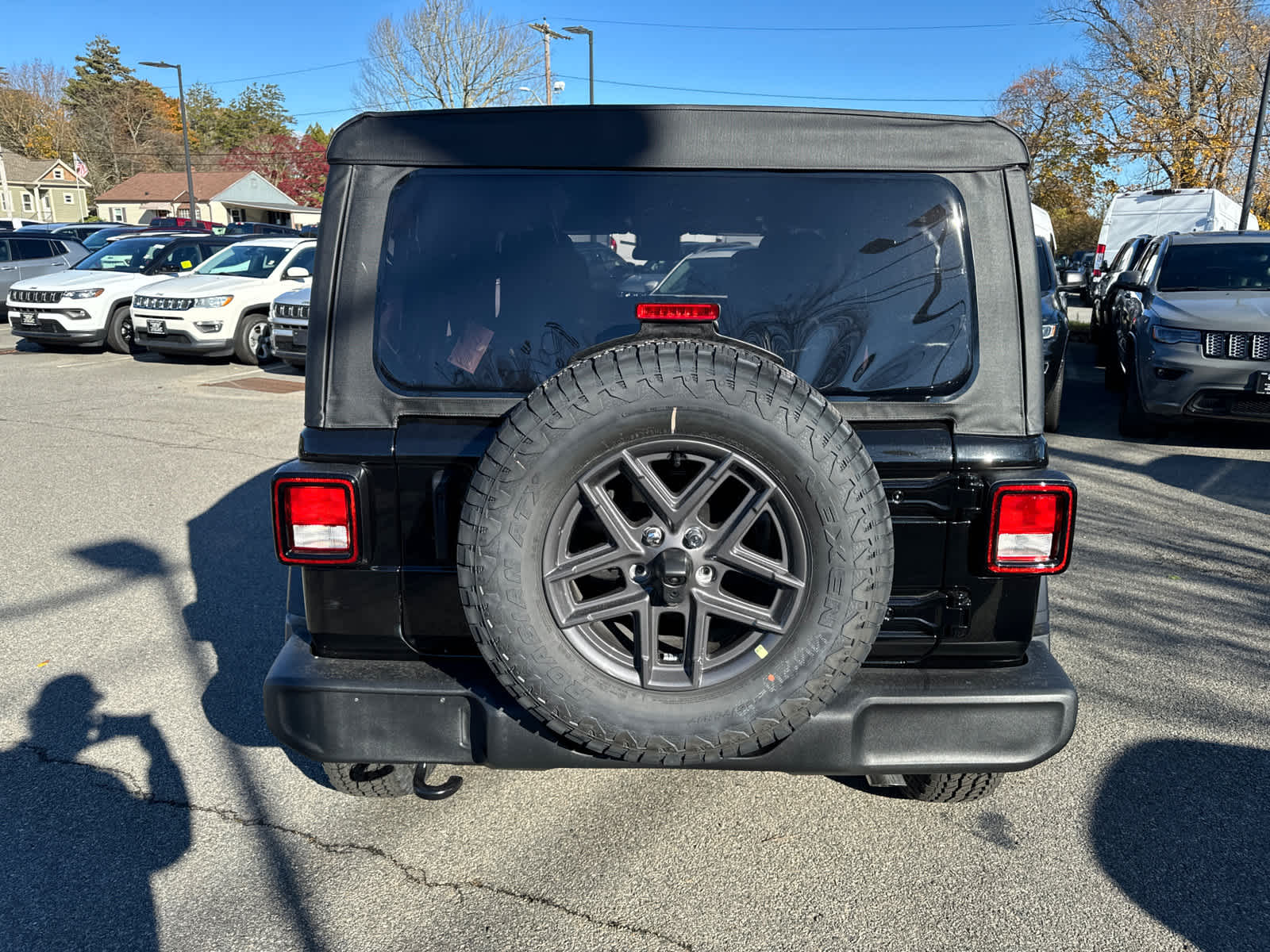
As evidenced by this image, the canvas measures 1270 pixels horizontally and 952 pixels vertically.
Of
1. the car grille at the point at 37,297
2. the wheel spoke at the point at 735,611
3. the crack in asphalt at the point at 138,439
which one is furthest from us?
the car grille at the point at 37,297

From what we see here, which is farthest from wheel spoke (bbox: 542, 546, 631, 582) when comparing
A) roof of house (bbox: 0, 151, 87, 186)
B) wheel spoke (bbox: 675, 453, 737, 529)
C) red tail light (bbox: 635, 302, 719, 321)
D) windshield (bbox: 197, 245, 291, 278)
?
roof of house (bbox: 0, 151, 87, 186)

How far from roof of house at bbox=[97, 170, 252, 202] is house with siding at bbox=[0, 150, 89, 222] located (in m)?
2.00

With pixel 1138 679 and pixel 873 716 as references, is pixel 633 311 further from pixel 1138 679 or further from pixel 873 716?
pixel 1138 679

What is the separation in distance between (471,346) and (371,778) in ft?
4.70

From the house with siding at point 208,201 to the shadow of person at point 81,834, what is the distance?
2777 inches

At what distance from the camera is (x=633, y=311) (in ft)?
8.18

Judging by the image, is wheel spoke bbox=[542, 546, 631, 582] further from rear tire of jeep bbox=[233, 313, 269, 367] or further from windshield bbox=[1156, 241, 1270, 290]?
rear tire of jeep bbox=[233, 313, 269, 367]

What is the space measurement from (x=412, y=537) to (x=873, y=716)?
1.24 meters

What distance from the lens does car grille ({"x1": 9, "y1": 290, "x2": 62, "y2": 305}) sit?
14.0 meters

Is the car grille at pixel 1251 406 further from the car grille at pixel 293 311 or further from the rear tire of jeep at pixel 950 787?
the car grille at pixel 293 311

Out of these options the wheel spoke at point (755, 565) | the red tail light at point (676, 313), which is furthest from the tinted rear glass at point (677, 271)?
the wheel spoke at point (755, 565)

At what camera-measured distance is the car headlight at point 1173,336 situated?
306 inches

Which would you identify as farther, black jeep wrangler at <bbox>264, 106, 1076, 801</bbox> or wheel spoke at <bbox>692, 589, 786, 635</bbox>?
black jeep wrangler at <bbox>264, 106, 1076, 801</bbox>

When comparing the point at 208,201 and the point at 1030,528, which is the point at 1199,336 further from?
the point at 208,201
